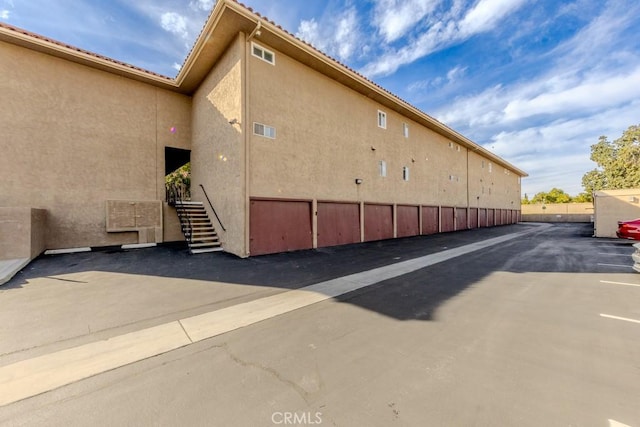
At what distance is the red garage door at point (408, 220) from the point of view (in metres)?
15.6

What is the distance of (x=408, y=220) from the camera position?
16.3 metres

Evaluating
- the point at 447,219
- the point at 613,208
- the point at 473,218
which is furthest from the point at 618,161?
the point at 447,219

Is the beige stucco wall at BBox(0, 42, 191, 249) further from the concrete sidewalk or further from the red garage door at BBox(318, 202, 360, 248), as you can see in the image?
the red garage door at BBox(318, 202, 360, 248)

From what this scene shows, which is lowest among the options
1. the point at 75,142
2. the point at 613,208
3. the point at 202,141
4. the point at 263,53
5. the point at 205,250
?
the point at 205,250

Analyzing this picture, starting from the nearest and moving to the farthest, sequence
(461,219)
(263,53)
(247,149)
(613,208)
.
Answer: (247,149) < (263,53) < (613,208) < (461,219)

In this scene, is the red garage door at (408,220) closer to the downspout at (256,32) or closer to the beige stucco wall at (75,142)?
the downspout at (256,32)

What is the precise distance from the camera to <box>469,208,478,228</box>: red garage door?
2316 cm

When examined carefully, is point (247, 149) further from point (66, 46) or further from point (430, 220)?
Result: point (430, 220)

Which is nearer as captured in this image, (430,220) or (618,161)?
(430,220)

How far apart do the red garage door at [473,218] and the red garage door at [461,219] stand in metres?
1.12

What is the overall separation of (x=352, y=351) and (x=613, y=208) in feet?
69.2

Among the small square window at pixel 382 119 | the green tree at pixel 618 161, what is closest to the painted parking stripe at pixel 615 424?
the small square window at pixel 382 119

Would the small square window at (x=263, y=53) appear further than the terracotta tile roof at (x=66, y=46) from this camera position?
Yes

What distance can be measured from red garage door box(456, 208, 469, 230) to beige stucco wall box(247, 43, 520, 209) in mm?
3819
